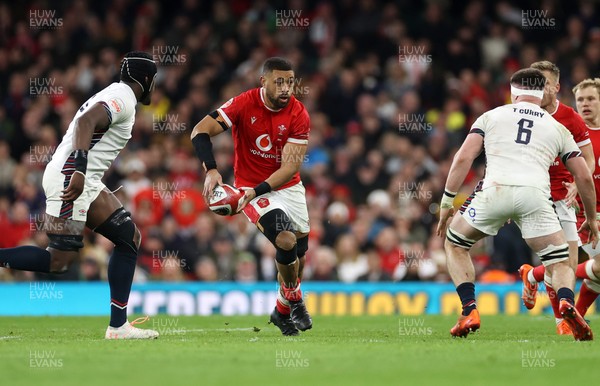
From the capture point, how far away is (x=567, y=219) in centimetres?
1089

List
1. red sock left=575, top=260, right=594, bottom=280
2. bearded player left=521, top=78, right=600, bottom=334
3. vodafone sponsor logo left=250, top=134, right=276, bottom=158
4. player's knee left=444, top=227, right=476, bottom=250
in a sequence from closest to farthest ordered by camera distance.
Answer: player's knee left=444, top=227, right=476, bottom=250 → vodafone sponsor logo left=250, top=134, right=276, bottom=158 → bearded player left=521, top=78, right=600, bottom=334 → red sock left=575, top=260, right=594, bottom=280

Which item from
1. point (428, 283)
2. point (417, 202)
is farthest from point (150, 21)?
point (428, 283)

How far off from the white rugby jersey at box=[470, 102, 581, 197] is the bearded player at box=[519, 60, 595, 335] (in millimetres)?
937

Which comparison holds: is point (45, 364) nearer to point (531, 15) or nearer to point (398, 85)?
point (398, 85)

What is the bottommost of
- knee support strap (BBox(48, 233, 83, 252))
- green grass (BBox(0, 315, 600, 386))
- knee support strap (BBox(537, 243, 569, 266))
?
green grass (BBox(0, 315, 600, 386))

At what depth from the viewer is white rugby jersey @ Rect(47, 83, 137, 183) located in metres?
9.41

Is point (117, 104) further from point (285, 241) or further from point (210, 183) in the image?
point (285, 241)

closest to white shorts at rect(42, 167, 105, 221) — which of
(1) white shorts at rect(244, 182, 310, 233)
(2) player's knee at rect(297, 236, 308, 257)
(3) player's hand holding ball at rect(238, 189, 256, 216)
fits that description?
(3) player's hand holding ball at rect(238, 189, 256, 216)

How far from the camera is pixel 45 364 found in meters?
7.61

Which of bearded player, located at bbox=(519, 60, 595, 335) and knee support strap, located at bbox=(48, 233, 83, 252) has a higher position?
bearded player, located at bbox=(519, 60, 595, 335)

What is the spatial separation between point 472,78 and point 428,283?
5.76m

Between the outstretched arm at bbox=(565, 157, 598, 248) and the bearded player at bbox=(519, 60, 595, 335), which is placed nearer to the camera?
the outstretched arm at bbox=(565, 157, 598, 248)

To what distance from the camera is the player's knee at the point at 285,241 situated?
33.0 ft

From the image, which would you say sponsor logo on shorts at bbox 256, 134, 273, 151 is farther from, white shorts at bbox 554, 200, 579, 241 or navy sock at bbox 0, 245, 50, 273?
white shorts at bbox 554, 200, 579, 241
